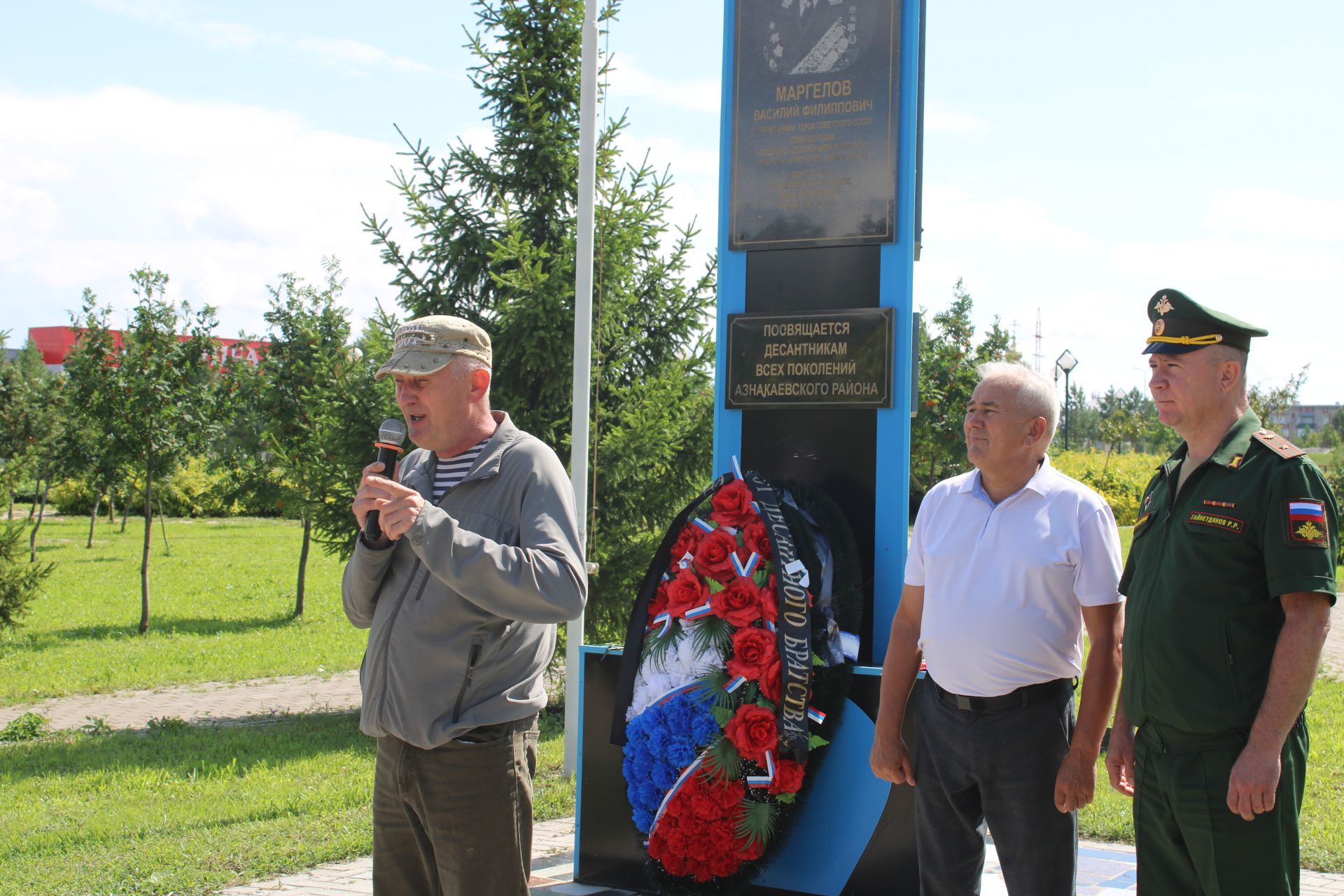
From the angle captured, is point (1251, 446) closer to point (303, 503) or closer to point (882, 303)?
point (882, 303)

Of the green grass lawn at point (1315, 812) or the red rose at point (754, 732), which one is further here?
the green grass lawn at point (1315, 812)

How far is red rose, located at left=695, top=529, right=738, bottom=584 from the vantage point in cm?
444

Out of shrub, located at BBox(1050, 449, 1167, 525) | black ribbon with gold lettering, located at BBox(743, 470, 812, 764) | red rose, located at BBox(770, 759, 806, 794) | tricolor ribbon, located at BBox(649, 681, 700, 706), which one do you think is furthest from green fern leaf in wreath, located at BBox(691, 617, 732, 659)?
shrub, located at BBox(1050, 449, 1167, 525)

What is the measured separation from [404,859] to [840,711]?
6.57ft

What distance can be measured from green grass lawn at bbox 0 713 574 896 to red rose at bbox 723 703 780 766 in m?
2.24

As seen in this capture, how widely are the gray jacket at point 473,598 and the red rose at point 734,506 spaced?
5.20ft

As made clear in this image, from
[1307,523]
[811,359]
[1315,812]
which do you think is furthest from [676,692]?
[1315,812]

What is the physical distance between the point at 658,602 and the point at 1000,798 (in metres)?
1.71

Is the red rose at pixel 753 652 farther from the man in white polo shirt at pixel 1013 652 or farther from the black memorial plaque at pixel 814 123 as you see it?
the black memorial plaque at pixel 814 123

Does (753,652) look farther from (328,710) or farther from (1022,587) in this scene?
(328,710)

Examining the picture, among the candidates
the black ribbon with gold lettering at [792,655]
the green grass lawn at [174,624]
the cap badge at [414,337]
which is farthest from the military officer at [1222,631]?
the green grass lawn at [174,624]

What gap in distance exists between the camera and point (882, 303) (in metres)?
4.88

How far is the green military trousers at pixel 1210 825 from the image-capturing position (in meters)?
2.83

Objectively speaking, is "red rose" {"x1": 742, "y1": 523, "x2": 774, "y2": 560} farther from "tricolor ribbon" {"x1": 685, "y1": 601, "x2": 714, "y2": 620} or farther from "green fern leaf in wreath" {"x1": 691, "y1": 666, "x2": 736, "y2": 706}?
"green fern leaf in wreath" {"x1": 691, "y1": 666, "x2": 736, "y2": 706}
